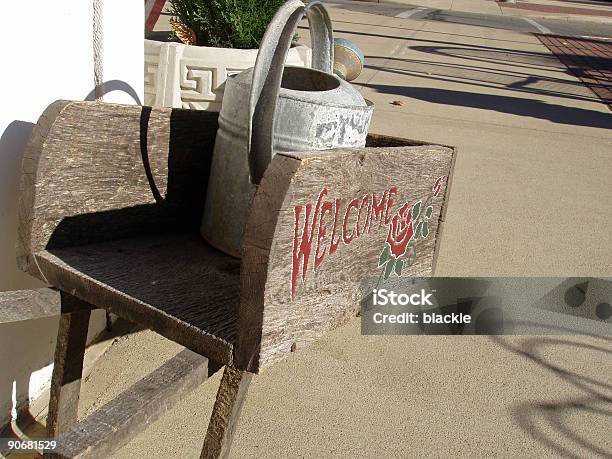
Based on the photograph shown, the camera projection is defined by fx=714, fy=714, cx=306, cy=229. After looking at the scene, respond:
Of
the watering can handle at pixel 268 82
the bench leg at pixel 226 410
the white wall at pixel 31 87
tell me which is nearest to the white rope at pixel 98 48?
the white wall at pixel 31 87

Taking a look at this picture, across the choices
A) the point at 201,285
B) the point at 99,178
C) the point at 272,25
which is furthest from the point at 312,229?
the point at 99,178

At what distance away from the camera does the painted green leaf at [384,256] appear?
192 cm

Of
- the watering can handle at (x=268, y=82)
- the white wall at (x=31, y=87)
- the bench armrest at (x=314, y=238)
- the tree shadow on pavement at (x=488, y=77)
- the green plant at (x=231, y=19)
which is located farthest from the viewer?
the tree shadow on pavement at (x=488, y=77)

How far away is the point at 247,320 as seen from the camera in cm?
149

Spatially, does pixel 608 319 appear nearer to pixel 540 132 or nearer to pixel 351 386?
pixel 351 386

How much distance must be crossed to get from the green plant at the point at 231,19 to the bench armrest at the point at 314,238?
7.72ft

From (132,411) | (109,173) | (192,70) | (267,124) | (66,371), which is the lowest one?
(66,371)

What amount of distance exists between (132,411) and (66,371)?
0.73 m

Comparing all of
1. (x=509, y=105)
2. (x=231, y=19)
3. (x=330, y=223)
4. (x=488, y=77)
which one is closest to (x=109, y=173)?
(x=330, y=223)

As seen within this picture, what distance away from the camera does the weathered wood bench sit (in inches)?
57.6

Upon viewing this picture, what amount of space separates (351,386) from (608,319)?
127 centimetres

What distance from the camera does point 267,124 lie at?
68.8 inches

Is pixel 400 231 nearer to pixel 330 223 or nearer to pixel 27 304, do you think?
pixel 330 223

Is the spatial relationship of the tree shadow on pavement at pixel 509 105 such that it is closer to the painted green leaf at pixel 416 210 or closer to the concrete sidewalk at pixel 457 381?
the concrete sidewalk at pixel 457 381
